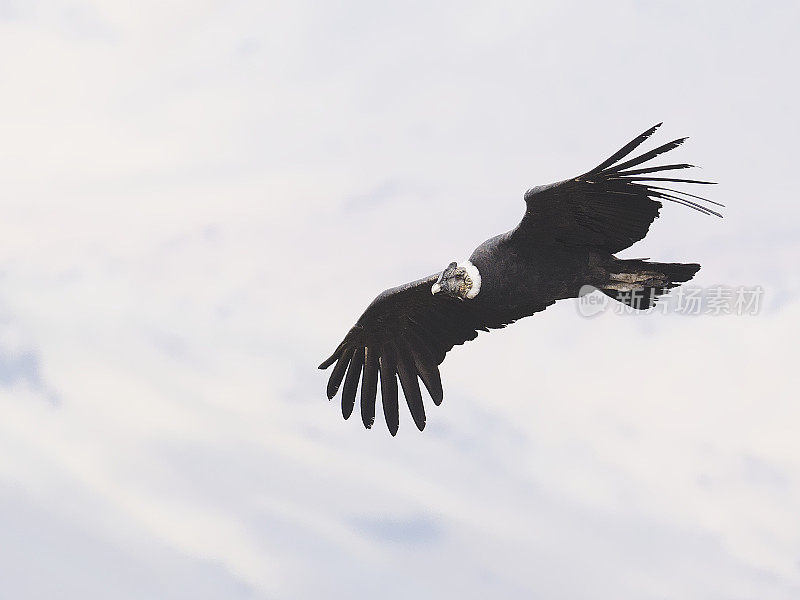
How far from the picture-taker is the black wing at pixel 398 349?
12672 mm

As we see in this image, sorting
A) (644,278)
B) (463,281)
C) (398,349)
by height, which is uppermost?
(644,278)

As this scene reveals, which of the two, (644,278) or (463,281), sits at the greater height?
(644,278)

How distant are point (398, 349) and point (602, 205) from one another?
3337 millimetres

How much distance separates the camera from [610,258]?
11102 mm

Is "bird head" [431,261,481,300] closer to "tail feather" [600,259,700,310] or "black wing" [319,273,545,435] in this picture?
"black wing" [319,273,545,435]

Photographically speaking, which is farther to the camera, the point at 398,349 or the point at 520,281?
the point at 398,349

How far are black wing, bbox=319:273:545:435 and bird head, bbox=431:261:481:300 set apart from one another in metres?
0.99

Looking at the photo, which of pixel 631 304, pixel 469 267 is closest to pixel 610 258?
pixel 631 304

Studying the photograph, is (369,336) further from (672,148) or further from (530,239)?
(672,148)

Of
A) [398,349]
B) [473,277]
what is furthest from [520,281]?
[398,349]

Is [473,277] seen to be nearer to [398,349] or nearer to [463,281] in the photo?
[463,281]

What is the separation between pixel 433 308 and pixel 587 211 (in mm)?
2553

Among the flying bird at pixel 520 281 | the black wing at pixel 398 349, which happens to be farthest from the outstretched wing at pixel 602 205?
the black wing at pixel 398 349

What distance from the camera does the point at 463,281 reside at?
37.6ft
